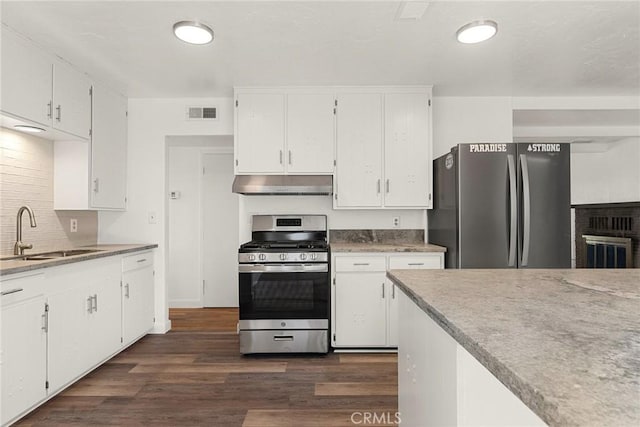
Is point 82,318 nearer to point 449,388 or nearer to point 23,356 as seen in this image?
point 23,356

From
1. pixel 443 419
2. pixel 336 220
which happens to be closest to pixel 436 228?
pixel 336 220

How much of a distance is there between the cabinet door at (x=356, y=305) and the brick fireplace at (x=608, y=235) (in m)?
4.60

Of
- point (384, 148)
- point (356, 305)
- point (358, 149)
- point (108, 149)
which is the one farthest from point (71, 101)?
point (356, 305)

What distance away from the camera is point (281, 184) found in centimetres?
334

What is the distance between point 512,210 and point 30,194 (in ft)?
12.1

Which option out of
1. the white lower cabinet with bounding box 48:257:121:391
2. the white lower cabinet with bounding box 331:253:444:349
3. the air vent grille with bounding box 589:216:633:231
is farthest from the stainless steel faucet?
the air vent grille with bounding box 589:216:633:231

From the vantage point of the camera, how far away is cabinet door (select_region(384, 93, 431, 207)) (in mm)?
3430

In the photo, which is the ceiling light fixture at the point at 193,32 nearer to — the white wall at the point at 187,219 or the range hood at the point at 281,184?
the range hood at the point at 281,184

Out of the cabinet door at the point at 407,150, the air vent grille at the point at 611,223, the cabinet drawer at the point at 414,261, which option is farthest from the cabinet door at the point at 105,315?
the air vent grille at the point at 611,223

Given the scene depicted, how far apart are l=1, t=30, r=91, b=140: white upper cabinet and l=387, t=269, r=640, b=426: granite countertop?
2.58 m

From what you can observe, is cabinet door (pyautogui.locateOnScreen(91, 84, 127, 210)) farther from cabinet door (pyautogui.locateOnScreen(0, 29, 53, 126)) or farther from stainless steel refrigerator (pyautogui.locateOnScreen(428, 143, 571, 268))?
stainless steel refrigerator (pyautogui.locateOnScreen(428, 143, 571, 268))

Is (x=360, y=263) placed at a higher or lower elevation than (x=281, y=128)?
lower

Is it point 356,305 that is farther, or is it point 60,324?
point 356,305

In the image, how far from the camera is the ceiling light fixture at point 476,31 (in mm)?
2266
